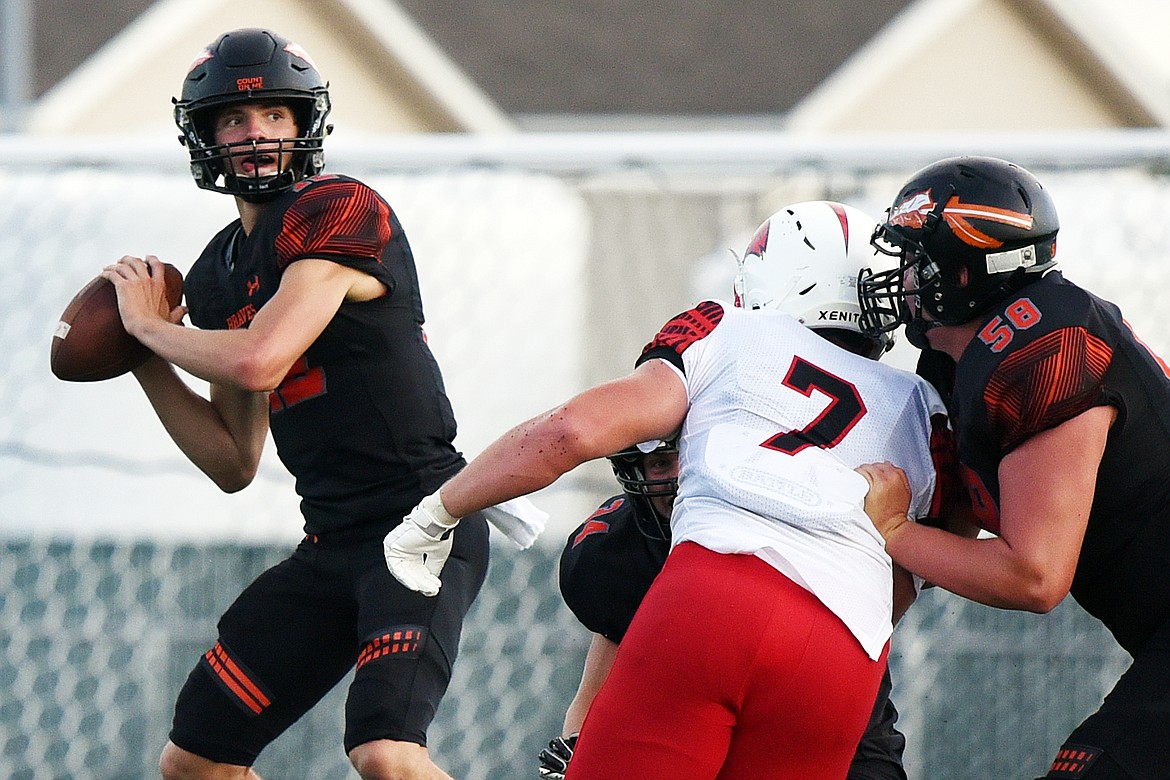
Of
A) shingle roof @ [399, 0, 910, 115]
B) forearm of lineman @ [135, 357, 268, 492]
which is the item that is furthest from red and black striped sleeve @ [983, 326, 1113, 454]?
shingle roof @ [399, 0, 910, 115]

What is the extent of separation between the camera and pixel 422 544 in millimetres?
3047

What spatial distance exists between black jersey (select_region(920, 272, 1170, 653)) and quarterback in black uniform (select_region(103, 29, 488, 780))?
1281 millimetres

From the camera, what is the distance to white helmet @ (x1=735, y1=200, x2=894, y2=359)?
2988 mm

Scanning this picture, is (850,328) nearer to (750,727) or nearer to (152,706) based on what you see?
(750,727)

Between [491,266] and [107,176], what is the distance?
1405mm

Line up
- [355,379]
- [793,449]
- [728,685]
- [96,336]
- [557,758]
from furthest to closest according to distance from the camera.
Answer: [96,336], [355,379], [557,758], [793,449], [728,685]

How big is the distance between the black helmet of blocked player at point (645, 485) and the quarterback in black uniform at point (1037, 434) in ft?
1.72

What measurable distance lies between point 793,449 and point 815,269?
1.48ft

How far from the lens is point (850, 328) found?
3008 mm

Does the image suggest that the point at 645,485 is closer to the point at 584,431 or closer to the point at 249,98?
the point at 584,431

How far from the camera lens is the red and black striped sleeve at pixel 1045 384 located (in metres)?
2.66

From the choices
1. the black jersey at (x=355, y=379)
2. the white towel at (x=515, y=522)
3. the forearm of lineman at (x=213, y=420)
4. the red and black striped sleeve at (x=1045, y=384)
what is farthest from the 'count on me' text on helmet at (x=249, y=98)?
the red and black striped sleeve at (x=1045, y=384)

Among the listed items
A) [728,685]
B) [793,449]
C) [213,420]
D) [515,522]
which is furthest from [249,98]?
[728,685]

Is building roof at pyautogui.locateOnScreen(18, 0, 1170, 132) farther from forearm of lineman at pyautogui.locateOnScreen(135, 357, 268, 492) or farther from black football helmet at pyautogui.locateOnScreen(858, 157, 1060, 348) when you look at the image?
black football helmet at pyautogui.locateOnScreen(858, 157, 1060, 348)
